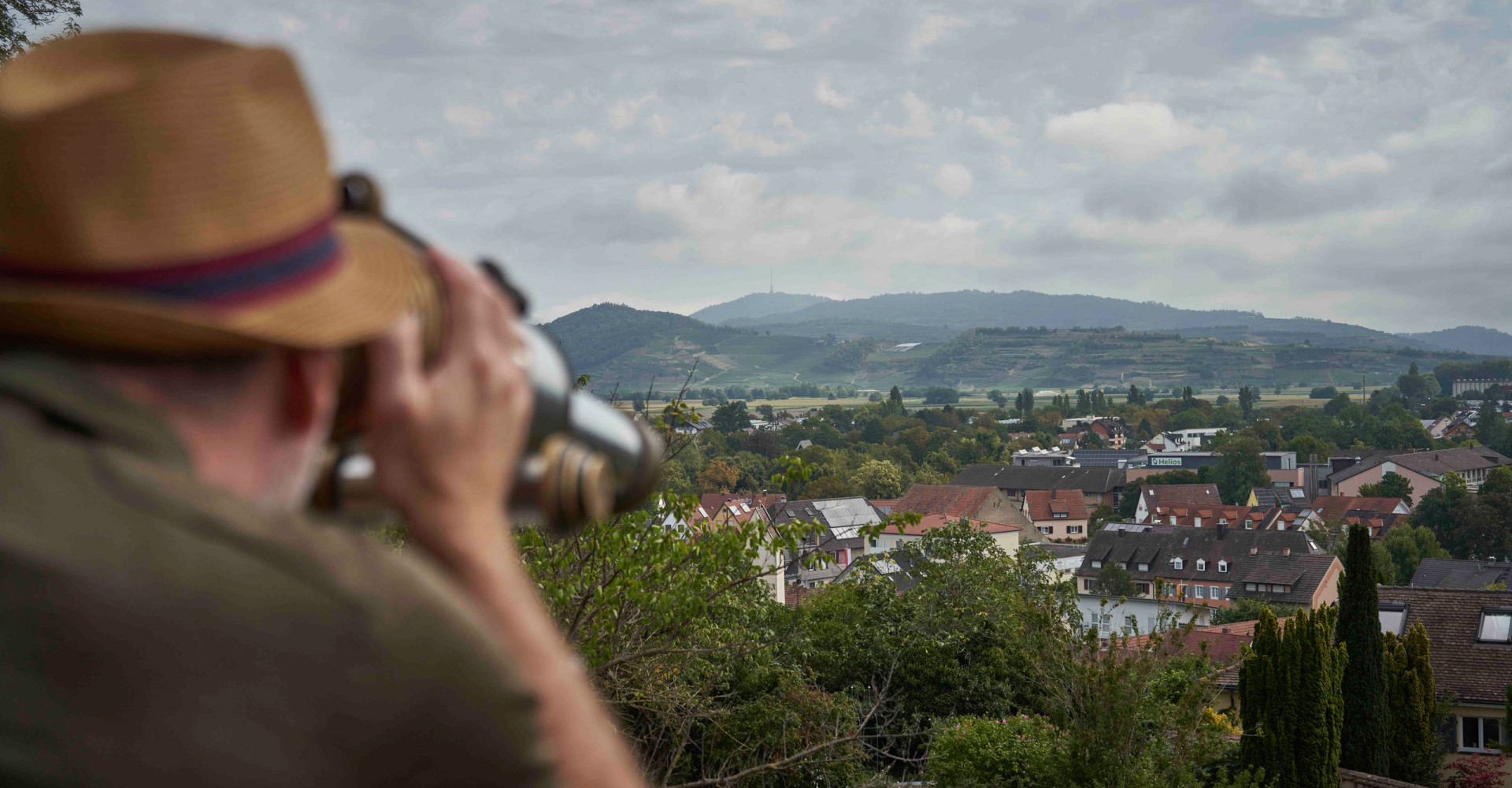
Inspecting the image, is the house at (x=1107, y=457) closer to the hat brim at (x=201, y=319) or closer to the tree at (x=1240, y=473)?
the tree at (x=1240, y=473)

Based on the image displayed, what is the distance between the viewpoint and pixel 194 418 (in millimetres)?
946

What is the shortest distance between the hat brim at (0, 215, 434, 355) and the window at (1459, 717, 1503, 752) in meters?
34.7

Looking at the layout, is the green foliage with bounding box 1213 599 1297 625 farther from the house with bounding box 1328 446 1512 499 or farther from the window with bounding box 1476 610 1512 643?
the house with bounding box 1328 446 1512 499

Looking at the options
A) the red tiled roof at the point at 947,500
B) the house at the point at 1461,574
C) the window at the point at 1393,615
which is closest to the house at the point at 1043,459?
the red tiled roof at the point at 947,500

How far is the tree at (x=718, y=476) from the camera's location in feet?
215

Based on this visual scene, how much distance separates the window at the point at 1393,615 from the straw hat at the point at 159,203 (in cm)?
3747

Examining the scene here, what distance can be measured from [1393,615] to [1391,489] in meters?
64.1

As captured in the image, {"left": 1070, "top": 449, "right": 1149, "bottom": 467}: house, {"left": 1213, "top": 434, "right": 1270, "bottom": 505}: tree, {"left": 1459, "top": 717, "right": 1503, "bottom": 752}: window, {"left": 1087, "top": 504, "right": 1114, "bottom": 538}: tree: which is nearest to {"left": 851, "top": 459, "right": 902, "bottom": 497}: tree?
{"left": 1087, "top": 504, "right": 1114, "bottom": 538}: tree

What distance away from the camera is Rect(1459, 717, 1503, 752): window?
2877cm

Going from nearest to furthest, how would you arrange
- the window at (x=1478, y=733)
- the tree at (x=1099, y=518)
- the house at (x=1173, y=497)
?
the window at (x=1478, y=733) → the house at (x=1173, y=497) → the tree at (x=1099, y=518)

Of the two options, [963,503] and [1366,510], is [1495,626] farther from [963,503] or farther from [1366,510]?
[1366,510]

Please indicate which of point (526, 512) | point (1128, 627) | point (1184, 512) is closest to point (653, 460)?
point (526, 512)

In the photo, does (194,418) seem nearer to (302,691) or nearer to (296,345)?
(296,345)

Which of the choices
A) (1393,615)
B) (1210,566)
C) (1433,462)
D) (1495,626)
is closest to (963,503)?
(1210,566)
